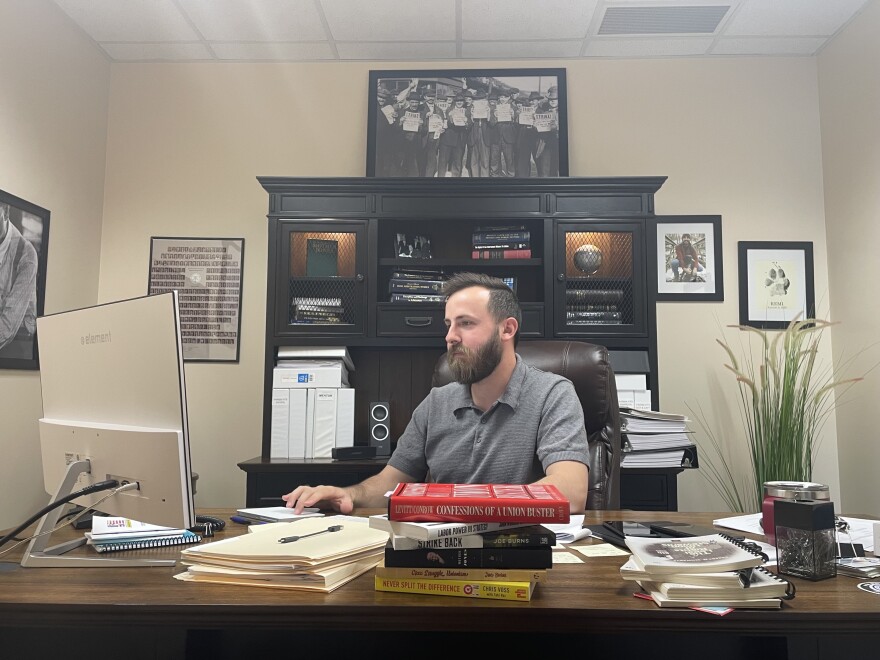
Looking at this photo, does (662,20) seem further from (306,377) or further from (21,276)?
(21,276)

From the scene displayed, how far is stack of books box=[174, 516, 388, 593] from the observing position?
91 cm

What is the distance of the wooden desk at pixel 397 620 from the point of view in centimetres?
81

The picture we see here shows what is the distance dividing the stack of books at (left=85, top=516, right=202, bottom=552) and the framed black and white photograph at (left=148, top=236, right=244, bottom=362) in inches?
80.5

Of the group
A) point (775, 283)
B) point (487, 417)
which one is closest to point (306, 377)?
point (487, 417)

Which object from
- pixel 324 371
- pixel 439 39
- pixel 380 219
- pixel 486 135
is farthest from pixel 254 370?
pixel 439 39

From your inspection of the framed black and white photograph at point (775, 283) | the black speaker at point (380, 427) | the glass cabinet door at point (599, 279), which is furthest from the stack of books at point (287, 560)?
the framed black and white photograph at point (775, 283)

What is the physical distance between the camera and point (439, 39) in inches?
126

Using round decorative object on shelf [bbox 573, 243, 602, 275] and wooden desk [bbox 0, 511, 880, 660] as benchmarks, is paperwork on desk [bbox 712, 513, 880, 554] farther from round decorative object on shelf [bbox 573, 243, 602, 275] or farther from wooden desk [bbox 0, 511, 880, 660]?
round decorative object on shelf [bbox 573, 243, 602, 275]

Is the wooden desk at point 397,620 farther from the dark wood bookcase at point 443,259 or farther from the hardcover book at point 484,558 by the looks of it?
the dark wood bookcase at point 443,259

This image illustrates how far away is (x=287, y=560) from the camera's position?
92 centimetres

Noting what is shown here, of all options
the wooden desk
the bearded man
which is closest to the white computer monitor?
the wooden desk

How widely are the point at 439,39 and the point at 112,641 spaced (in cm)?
296

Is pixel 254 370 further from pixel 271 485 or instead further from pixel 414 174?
pixel 414 174

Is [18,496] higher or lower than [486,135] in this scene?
lower
